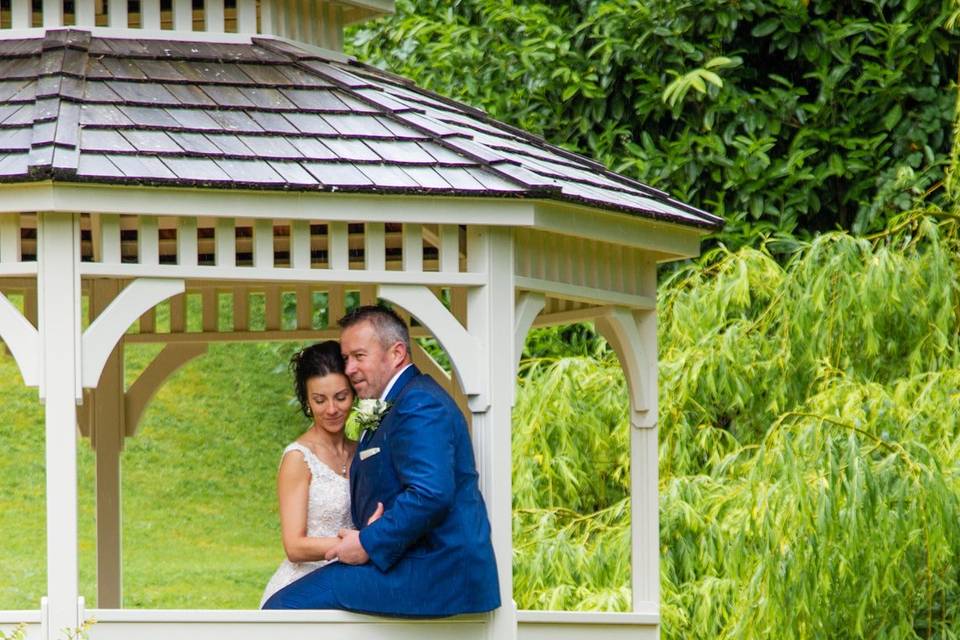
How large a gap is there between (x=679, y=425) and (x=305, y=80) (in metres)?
3.72

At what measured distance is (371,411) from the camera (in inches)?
285

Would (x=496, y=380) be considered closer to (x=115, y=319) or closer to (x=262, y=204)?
(x=262, y=204)

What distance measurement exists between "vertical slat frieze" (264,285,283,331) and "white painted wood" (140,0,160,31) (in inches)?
85.0

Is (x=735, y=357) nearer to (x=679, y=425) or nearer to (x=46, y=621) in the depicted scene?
(x=679, y=425)

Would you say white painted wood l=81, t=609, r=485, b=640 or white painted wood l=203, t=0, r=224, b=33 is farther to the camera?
white painted wood l=203, t=0, r=224, b=33

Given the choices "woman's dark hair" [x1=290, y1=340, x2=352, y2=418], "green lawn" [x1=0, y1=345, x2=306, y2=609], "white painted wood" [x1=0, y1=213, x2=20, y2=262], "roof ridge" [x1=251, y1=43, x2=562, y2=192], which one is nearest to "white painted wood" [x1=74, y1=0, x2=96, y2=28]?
"roof ridge" [x1=251, y1=43, x2=562, y2=192]

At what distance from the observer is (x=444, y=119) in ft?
26.6

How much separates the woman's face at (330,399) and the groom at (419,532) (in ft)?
1.72

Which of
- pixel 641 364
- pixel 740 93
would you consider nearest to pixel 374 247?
pixel 641 364

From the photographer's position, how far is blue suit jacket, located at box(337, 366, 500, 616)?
22.8 ft

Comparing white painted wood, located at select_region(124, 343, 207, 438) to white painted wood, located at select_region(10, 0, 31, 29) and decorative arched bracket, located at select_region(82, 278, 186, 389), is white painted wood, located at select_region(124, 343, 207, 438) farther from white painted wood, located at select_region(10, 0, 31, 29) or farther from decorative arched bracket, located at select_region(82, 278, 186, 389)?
decorative arched bracket, located at select_region(82, 278, 186, 389)

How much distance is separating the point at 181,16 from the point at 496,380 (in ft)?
7.75

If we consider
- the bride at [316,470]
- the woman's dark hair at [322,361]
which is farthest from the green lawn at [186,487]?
the woman's dark hair at [322,361]

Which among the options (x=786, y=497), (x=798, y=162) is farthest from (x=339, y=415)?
(x=798, y=162)
